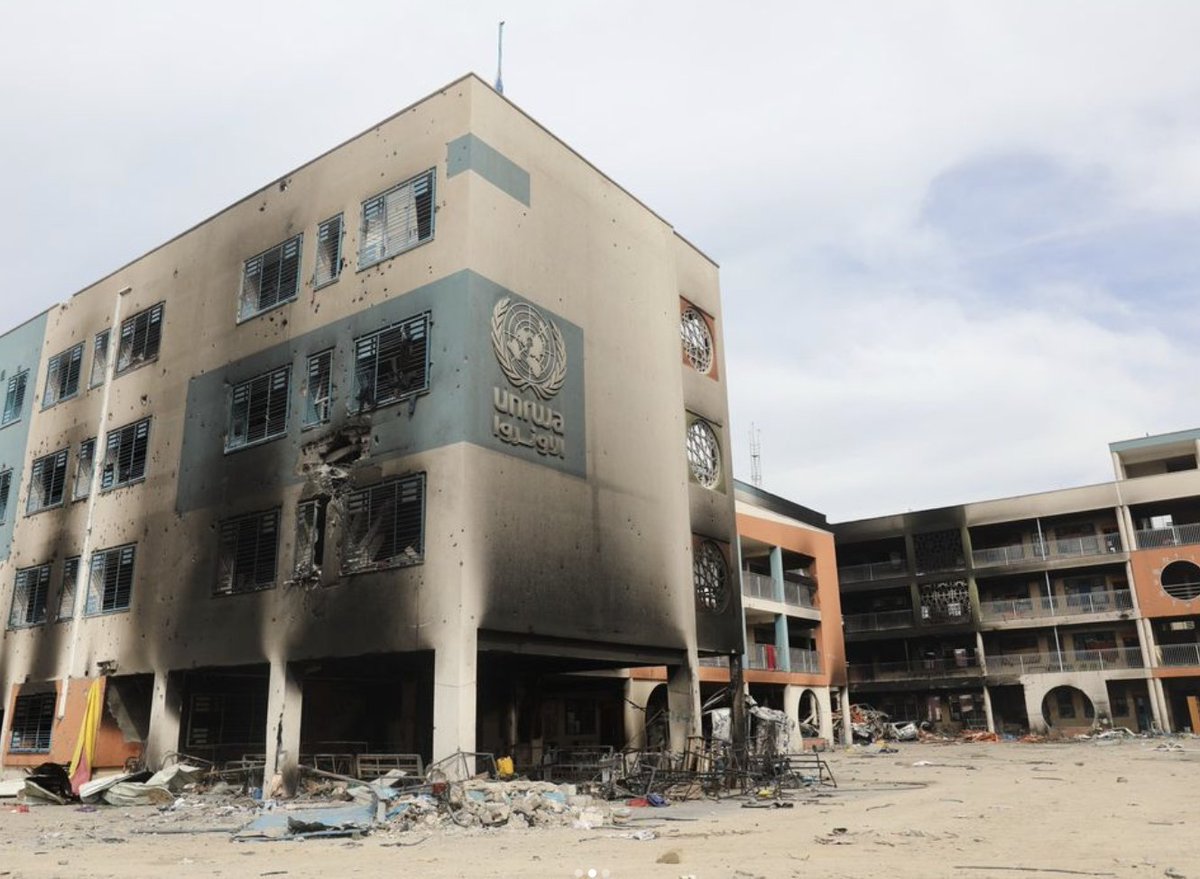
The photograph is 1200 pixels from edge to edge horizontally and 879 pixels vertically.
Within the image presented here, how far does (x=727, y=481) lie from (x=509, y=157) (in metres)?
11.3

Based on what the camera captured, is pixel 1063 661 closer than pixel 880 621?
Yes

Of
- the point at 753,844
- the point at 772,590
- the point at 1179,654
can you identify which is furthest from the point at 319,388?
the point at 1179,654

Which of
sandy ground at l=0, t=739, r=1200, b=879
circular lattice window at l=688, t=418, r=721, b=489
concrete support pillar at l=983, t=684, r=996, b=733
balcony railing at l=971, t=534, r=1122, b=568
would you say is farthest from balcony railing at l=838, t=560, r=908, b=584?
sandy ground at l=0, t=739, r=1200, b=879

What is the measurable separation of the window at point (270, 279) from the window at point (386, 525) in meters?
6.64

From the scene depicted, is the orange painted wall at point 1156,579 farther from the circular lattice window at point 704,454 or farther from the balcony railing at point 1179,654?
the circular lattice window at point 704,454

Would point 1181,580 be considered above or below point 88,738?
above

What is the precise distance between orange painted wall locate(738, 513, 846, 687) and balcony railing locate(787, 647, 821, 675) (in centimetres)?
33

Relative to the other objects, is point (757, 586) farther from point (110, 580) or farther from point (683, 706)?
point (110, 580)

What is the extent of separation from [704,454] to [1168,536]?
34.4 meters

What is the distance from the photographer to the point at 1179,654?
45.7 meters

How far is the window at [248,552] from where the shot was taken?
70.7 feet

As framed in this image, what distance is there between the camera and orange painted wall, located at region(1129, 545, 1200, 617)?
4641cm

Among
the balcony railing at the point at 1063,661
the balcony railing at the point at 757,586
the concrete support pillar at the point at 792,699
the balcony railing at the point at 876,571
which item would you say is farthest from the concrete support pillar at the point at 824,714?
the balcony railing at the point at 876,571

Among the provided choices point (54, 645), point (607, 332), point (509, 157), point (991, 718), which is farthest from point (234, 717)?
point (991, 718)
